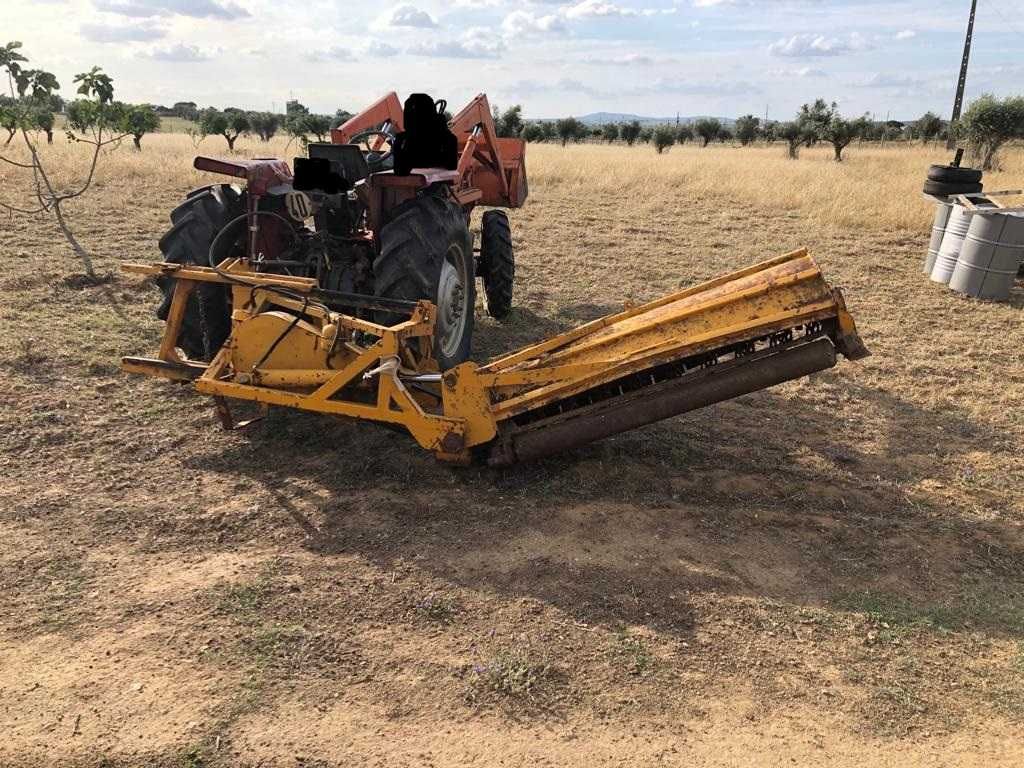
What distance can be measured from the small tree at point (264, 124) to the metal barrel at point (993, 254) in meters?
43.1

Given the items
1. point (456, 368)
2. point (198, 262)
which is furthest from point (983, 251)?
point (198, 262)

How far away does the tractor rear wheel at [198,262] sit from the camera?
4.58 m

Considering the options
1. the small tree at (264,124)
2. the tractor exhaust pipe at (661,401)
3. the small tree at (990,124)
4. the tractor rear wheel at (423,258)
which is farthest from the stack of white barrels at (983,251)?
the small tree at (264,124)

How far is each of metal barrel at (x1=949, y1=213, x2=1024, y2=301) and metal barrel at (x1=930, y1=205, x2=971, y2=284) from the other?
0.73ft

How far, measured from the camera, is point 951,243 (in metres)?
8.60

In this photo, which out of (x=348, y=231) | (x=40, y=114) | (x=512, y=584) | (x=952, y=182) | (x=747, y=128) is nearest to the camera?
(x=512, y=584)

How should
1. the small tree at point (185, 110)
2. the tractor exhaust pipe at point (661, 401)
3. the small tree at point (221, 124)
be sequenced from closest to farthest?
the tractor exhaust pipe at point (661, 401) < the small tree at point (221, 124) < the small tree at point (185, 110)

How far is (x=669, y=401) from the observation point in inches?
141

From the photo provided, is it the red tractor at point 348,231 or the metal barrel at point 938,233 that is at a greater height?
the red tractor at point 348,231

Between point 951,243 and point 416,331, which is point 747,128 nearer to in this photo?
point 951,243

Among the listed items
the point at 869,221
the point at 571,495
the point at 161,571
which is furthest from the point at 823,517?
the point at 869,221

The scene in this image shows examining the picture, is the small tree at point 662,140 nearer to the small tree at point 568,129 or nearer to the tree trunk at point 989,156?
the small tree at point 568,129

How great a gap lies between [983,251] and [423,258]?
6629 millimetres

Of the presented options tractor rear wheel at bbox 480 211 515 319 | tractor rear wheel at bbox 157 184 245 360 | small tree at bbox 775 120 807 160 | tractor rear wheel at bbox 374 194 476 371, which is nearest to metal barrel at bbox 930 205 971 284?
tractor rear wheel at bbox 480 211 515 319
